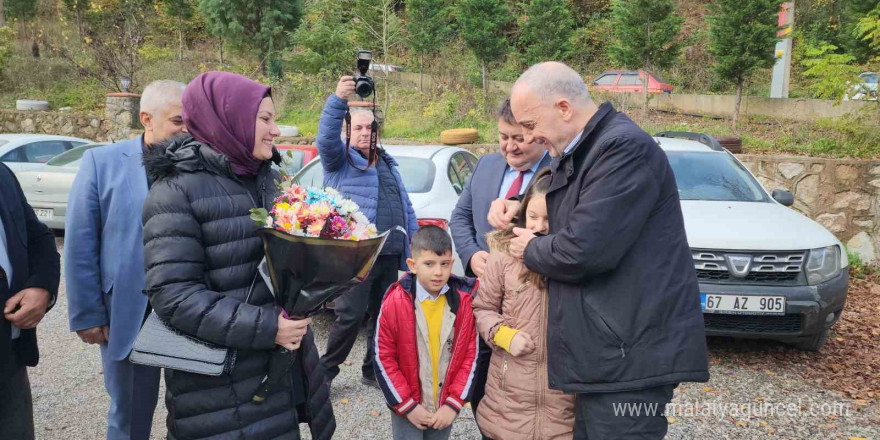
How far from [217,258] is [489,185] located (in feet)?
5.87

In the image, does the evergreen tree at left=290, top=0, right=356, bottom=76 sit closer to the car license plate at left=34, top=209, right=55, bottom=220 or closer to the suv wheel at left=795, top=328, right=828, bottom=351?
the car license plate at left=34, top=209, right=55, bottom=220

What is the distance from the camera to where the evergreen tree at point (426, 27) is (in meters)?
18.9

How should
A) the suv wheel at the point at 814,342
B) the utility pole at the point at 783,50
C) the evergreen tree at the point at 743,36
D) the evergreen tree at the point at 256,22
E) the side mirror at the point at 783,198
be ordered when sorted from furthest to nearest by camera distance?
the evergreen tree at the point at 256,22 → the evergreen tree at the point at 743,36 → the utility pole at the point at 783,50 → the side mirror at the point at 783,198 → the suv wheel at the point at 814,342

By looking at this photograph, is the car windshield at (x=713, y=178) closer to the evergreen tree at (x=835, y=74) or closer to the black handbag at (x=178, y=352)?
the evergreen tree at (x=835, y=74)

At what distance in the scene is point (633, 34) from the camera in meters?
15.6

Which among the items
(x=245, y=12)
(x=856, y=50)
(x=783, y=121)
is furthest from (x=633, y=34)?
(x=245, y=12)

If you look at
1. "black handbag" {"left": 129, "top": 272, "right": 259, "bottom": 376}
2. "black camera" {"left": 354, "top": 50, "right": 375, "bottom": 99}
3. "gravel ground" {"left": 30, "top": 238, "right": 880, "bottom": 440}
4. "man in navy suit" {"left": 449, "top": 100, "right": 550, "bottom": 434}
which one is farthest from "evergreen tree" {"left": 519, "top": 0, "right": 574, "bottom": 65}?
"black handbag" {"left": 129, "top": 272, "right": 259, "bottom": 376}


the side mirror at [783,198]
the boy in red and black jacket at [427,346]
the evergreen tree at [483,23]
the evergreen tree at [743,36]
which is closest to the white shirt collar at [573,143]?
the boy in red and black jacket at [427,346]

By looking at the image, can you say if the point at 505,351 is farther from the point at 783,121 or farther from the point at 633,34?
the point at 633,34

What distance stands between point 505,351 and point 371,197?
192 cm

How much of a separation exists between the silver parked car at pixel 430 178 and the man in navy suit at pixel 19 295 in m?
2.65

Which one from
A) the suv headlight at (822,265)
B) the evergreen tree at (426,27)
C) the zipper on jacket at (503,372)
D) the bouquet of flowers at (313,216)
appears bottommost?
the suv headlight at (822,265)

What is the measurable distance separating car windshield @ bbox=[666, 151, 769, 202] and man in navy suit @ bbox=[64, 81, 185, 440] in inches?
193

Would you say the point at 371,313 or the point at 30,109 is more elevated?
the point at 30,109
